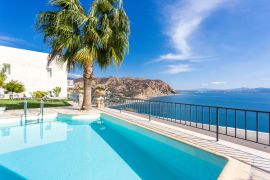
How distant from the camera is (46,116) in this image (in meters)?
→ 7.87

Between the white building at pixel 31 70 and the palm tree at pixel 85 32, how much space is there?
11.0m

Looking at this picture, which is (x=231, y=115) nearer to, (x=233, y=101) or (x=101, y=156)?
(x=233, y=101)

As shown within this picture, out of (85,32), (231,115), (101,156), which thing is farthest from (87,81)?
(231,115)

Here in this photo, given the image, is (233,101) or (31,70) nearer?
(31,70)

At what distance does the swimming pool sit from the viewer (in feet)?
10.8

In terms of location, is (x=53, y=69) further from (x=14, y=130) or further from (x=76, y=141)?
(x=76, y=141)

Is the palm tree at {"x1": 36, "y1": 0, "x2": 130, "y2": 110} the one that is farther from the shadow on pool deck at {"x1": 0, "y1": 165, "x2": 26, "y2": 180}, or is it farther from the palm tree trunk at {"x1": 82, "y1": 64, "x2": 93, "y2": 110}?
the shadow on pool deck at {"x1": 0, "y1": 165, "x2": 26, "y2": 180}

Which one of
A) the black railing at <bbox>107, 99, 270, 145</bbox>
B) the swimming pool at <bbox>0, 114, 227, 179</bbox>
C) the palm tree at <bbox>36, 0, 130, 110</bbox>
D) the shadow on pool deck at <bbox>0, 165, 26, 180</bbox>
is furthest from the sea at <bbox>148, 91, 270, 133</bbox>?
the shadow on pool deck at <bbox>0, 165, 26, 180</bbox>

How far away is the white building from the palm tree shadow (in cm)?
1520

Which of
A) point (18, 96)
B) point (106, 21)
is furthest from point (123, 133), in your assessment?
point (18, 96)

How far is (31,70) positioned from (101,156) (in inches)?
798

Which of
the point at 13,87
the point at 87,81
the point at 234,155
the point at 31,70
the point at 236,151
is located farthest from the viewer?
the point at 31,70

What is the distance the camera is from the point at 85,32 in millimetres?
8242

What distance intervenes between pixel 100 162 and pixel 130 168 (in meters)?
0.73
